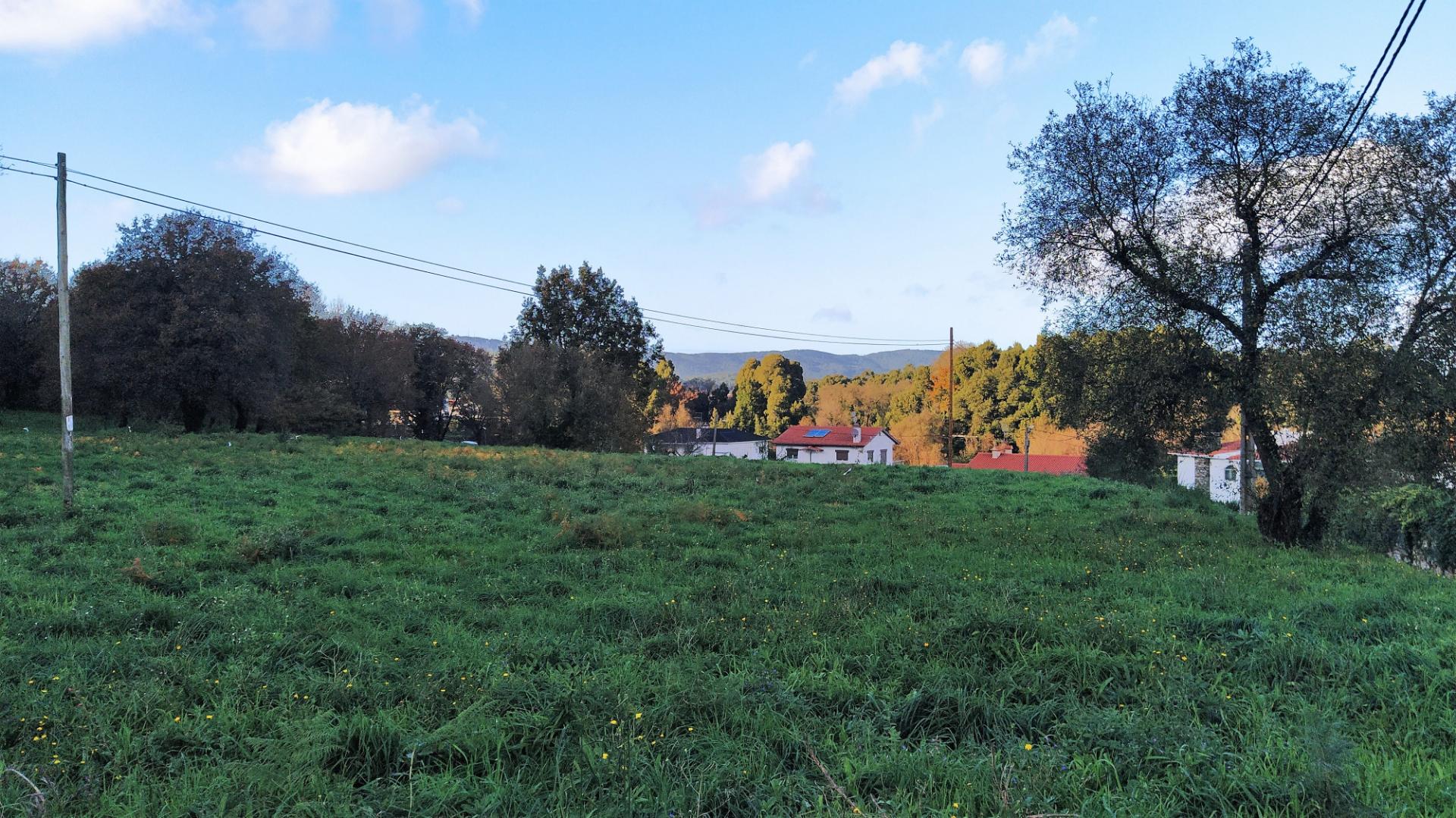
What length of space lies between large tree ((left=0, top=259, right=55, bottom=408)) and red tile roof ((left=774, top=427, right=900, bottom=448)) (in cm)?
4816

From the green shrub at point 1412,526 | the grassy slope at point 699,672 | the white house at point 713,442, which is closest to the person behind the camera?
the grassy slope at point 699,672

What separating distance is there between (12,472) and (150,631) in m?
12.8

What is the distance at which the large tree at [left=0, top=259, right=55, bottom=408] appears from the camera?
131 feet

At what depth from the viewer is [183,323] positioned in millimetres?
27516

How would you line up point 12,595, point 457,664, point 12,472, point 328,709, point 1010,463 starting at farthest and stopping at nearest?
point 1010,463, point 12,472, point 12,595, point 457,664, point 328,709

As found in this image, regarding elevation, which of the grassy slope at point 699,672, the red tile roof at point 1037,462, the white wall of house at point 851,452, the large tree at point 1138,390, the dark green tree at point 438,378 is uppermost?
the dark green tree at point 438,378

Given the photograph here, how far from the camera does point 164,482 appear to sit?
14625 millimetres

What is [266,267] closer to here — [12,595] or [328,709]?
[12,595]

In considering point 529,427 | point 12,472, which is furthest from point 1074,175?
point 529,427

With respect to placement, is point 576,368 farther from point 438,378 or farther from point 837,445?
point 837,445

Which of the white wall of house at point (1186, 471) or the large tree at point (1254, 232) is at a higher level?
the large tree at point (1254, 232)

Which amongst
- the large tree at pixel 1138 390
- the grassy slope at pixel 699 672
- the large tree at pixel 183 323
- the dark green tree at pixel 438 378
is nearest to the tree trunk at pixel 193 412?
the large tree at pixel 183 323

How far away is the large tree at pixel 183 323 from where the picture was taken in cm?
2777

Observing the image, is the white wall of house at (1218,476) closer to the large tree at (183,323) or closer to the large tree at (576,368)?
the large tree at (576,368)
